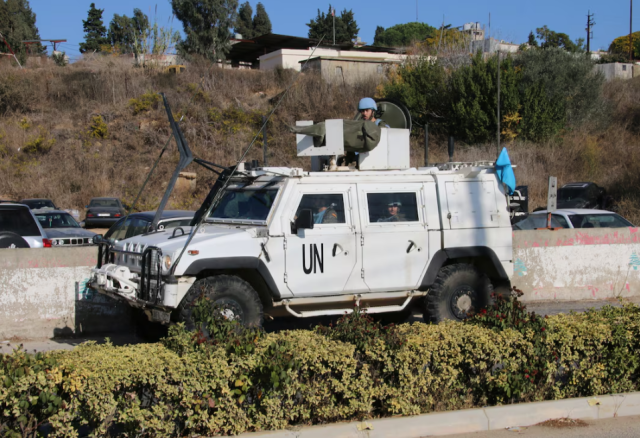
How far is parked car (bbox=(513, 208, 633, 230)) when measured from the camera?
14.9 m

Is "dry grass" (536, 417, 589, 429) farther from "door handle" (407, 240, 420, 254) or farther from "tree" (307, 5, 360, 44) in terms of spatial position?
"tree" (307, 5, 360, 44)

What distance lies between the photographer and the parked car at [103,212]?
2633 cm

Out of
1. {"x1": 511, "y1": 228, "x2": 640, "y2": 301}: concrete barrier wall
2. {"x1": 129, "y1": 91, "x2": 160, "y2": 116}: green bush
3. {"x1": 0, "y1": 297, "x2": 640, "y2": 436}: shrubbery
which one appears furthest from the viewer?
{"x1": 129, "y1": 91, "x2": 160, "y2": 116}: green bush

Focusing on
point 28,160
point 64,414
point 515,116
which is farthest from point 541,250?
point 28,160

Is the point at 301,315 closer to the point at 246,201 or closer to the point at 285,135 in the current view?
the point at 246,201

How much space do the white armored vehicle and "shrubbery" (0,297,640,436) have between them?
151cm

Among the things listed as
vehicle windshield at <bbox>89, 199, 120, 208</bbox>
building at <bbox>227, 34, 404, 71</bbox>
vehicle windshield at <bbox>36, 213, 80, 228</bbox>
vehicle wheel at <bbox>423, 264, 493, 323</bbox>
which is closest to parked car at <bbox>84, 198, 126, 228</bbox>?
vehicle windshield at <bbox>89, 199, 120, 208</bbox>

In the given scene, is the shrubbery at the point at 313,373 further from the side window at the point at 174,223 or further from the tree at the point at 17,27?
the tree at the point at 17,27

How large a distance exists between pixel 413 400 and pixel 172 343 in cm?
215

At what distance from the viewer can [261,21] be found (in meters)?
82.0

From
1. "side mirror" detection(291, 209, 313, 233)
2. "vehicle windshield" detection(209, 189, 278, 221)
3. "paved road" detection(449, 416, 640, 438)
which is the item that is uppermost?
"vehicle windshield" detection(209, 189, 278, 221)

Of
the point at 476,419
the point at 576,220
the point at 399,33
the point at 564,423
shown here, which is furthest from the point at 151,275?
the point at 399,33

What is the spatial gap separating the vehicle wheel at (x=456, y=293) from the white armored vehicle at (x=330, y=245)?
14 mm

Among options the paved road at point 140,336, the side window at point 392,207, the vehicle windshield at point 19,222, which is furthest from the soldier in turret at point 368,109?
the vehicle windshield at point 19,222
